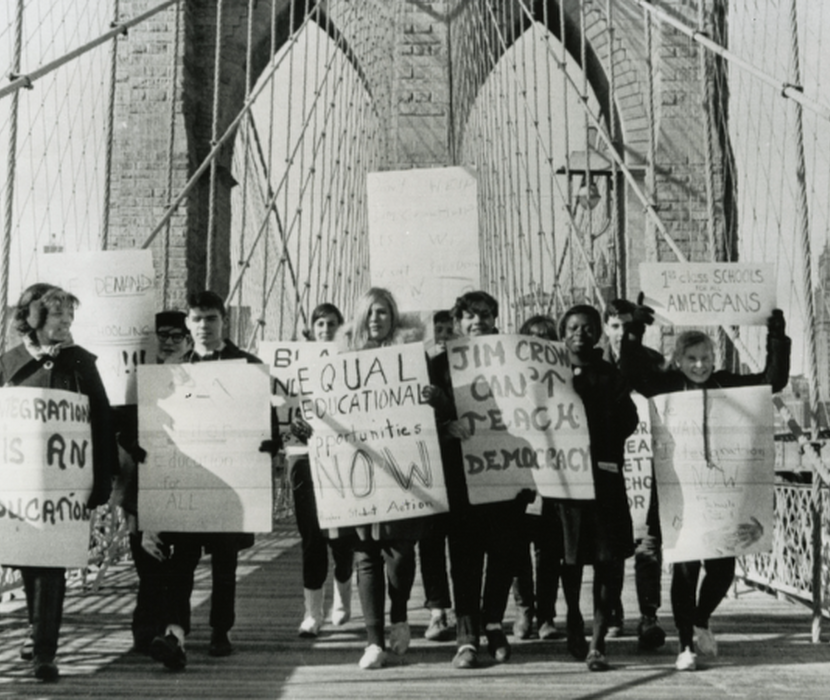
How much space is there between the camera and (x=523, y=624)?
409cm

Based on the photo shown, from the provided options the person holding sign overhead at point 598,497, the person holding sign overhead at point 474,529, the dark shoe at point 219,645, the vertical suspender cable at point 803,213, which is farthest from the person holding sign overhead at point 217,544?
the vertical suspender cable at point 803,213

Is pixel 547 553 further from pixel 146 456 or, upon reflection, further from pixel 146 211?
pixel 146 211

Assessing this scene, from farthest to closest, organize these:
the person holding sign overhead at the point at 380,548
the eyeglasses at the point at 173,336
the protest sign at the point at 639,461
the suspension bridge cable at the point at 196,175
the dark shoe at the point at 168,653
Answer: the suspension bridge cable at the point at 196,175, the protest sign at the point at 639,461, the eyeglasses at the point at 173,336, the person holding sign overhead at the point at 380,548, the dark shoe at the point at 168,653

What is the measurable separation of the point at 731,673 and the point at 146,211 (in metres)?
9.06

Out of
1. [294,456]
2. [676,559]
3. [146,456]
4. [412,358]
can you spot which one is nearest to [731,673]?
[676,559]

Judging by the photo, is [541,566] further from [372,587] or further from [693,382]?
[693,382]

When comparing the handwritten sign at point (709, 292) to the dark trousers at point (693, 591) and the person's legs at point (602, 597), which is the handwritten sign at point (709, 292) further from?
the person's legs at point (602, 597)

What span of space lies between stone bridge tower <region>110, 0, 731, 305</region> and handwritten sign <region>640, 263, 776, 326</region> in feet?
21.6

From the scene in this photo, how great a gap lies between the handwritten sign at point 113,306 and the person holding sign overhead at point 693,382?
5.62 ft

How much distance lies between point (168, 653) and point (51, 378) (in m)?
0.91

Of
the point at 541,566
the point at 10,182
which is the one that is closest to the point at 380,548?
the point at 541,566

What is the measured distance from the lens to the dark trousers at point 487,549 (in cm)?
365

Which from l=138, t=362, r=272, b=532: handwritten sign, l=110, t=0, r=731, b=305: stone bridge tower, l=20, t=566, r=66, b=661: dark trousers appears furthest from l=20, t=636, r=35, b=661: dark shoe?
l=110, t=0, r=731, b=305: stone bridge tower

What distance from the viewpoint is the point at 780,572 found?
488 cm
